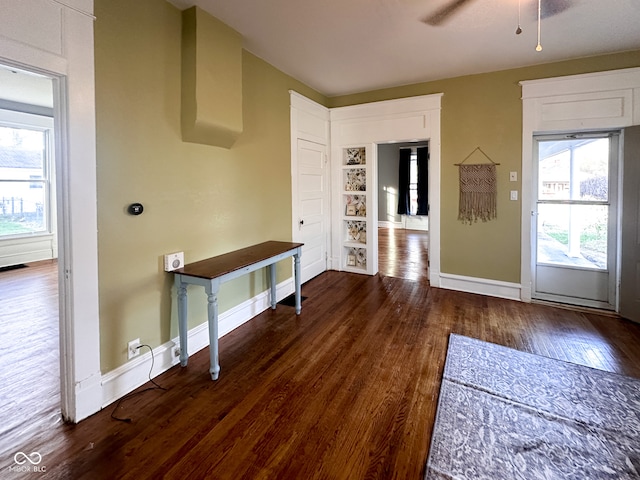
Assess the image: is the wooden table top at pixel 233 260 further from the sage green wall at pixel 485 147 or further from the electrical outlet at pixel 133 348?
the sage green wall at pixel 485 147

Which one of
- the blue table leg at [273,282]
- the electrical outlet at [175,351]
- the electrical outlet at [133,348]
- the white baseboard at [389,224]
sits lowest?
the electrical outlet at [175,351]

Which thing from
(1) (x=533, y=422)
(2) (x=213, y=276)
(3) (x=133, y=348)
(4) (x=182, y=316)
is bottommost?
(1) (x=533, y=422)

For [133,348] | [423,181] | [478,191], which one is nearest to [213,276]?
[133,348]

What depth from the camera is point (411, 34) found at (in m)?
2.93

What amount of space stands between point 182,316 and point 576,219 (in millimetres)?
4094

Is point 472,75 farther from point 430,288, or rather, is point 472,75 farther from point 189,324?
point 189,324

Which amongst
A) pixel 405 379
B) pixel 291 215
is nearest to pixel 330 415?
pixel 405 379

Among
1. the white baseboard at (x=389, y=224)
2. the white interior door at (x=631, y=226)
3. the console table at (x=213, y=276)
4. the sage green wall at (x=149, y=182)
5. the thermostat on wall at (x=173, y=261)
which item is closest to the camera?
the sage green wall at (x=149, y=182)

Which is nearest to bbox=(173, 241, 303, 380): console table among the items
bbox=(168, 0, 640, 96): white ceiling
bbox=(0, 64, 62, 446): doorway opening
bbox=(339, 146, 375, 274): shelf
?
bbox=(0, 64, 62, 446): doorway opening

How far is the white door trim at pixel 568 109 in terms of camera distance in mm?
3295

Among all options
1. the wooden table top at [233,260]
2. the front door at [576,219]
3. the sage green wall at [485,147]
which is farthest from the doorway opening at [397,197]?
the wooden table top at [233,260]

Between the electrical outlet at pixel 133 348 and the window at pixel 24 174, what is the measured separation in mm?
5166

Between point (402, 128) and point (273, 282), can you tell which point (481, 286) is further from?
point (273, 282)

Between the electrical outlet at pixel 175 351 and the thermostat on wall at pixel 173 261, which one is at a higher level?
the thermostat on wall at pixel 173 261
